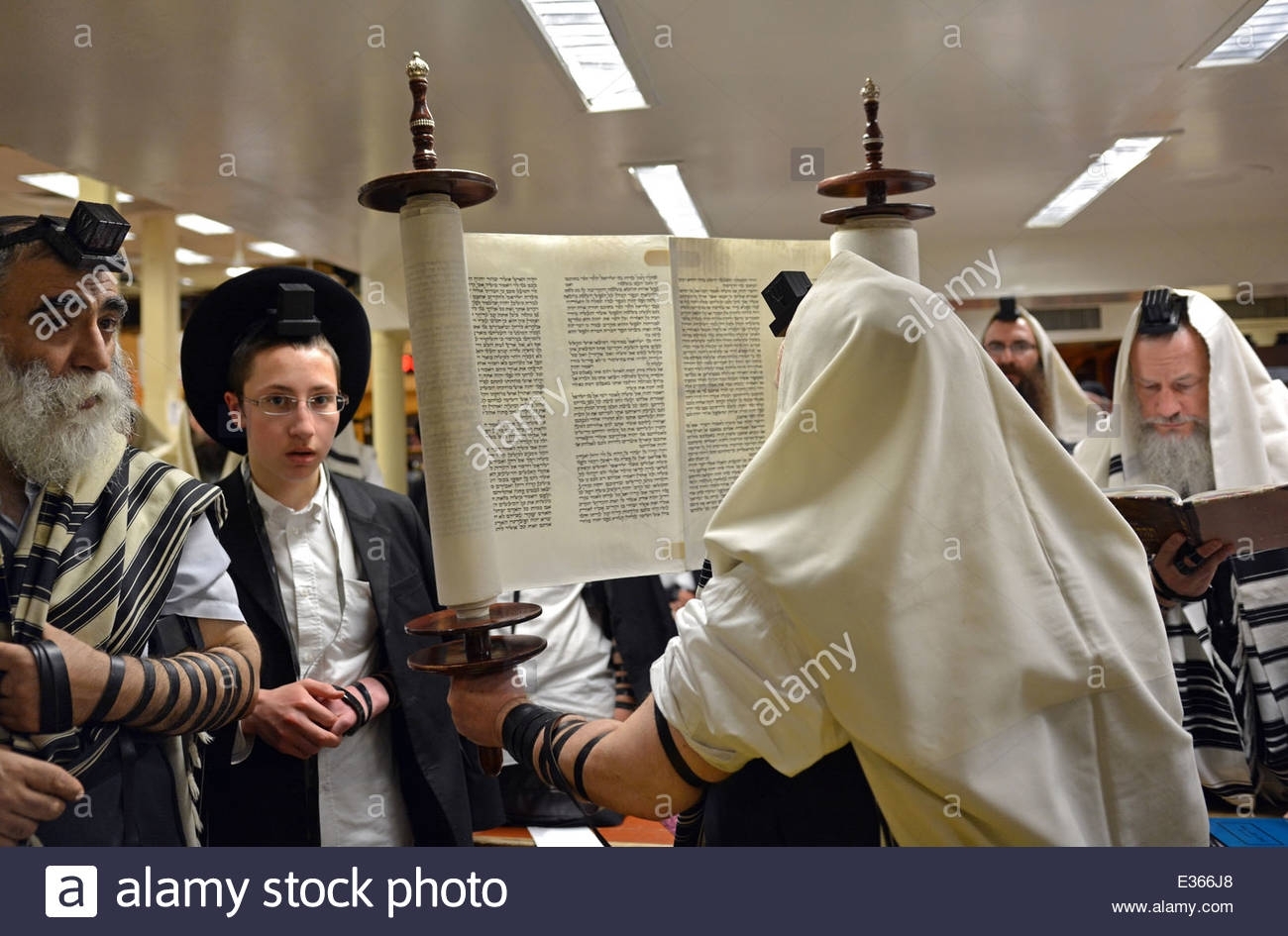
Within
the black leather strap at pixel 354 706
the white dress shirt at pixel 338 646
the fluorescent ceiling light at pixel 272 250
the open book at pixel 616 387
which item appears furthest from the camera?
the fluorescent ceiling light at pixel 272 250

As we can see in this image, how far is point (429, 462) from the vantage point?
1802 mm

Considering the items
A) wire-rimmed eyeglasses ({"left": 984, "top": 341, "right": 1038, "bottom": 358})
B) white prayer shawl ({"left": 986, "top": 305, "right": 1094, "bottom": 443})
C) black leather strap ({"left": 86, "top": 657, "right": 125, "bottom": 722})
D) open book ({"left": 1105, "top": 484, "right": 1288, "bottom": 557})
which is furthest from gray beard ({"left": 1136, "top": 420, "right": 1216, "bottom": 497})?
black leather strap ({"left": 86, "top": 657, "right": 125, "bottom": 722})

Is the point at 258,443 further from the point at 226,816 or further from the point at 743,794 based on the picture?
the point at 743,794

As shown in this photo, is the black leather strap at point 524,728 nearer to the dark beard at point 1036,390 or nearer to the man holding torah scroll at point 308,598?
the man holding torah scroll at point 308,598

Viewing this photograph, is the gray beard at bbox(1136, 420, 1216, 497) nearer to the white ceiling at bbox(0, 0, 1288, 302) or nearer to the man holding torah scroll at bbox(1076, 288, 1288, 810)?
the man holding torah scroll at bbox(1076, 288, 1288, 810)

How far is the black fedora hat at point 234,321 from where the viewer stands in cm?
234

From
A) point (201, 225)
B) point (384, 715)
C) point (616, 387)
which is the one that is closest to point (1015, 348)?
point (616, 387)

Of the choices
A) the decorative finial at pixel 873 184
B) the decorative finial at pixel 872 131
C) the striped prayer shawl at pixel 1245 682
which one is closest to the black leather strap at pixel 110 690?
the decorative finial at pixel 873 184

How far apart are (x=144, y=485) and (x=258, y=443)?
16.6 inches

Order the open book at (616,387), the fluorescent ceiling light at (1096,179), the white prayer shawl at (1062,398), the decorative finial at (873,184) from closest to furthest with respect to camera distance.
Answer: the decorative finial at (873,184), the open book at (616,387), the white prayer shawl at (1062,398), the fluorescent ceiling light at (1096,179)

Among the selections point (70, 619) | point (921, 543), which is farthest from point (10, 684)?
point (921, 543)

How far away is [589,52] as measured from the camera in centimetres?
512

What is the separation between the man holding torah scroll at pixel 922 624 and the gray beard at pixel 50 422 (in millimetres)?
1157

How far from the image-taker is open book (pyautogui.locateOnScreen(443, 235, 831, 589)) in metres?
2.06
